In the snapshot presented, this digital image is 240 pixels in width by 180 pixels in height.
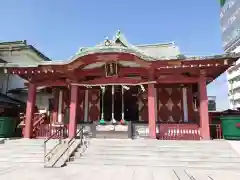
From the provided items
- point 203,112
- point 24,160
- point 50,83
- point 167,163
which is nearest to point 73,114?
point 50,83

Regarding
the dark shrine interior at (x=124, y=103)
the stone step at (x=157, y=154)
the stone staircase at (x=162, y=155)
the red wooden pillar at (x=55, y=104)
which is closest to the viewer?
the stone staircase at (x=162, y=155)

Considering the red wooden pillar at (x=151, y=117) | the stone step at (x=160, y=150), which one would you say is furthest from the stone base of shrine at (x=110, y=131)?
the stone step at (x=160, y=150)

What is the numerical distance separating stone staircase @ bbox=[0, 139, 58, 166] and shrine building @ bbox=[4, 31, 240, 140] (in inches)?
77.6

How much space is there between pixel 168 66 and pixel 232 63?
302cm

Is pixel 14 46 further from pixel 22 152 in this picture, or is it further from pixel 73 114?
pixel 22 152

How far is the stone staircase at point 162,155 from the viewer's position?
720 centimetres

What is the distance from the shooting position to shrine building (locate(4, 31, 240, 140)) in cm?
1040

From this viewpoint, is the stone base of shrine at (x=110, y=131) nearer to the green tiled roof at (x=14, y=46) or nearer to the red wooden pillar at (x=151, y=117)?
the red wooden pillar at (x=151, y=117)

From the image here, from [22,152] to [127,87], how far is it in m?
6.45

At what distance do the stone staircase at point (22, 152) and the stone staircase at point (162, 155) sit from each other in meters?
1.54

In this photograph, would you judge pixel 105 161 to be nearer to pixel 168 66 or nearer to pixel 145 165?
pixel 145 165

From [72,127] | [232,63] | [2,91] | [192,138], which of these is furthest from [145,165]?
[2,91]

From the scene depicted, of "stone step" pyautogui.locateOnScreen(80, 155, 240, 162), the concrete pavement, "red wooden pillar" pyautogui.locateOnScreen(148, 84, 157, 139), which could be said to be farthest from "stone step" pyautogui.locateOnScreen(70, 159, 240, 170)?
"red wooden pillar" pyautogui.locateOnScreen(148, 84, 157, 139)

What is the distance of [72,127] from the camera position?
11.1 meters
